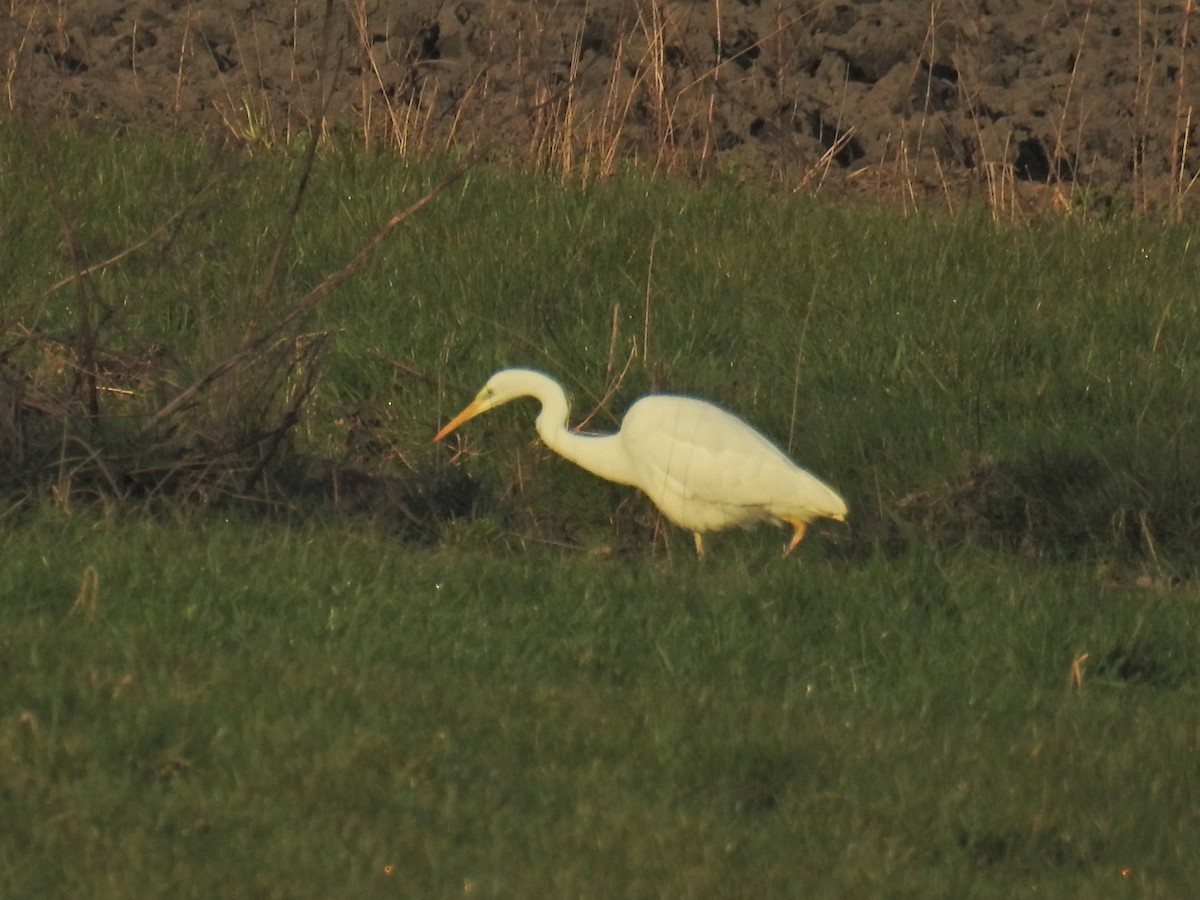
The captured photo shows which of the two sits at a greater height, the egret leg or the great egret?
the great egret

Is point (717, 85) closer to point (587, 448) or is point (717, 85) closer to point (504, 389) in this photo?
point (504, 389)

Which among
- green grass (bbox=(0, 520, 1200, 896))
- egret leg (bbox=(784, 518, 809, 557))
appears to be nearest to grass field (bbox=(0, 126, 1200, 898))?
green grass (bbox=(0, 520, 1200, 896))

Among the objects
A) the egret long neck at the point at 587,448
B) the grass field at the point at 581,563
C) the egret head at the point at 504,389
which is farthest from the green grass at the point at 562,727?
the egret head at the point at 504,389

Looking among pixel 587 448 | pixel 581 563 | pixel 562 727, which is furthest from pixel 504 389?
pixel 562 727

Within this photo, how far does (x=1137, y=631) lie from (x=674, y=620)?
4.23 ft

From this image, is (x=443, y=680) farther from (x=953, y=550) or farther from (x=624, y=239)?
(x=624, y=239)

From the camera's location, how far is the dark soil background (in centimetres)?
1083

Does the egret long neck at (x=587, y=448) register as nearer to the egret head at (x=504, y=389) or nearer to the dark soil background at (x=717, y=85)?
the egret head at (x=504, y=389)

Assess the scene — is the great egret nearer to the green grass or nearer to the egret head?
the egret head

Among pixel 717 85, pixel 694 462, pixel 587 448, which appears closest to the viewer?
pixel 694 462

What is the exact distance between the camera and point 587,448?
24.4ft

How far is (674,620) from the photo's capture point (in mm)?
5133

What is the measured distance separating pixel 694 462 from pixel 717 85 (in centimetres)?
502

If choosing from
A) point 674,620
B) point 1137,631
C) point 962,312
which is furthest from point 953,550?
point 962,312
